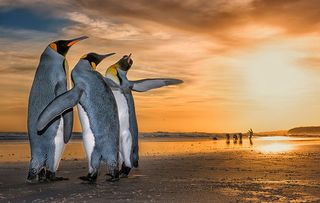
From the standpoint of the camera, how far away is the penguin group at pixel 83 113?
7.87 metres

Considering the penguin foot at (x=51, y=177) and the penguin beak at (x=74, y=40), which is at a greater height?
the penguin beak at (x=74, y=40)

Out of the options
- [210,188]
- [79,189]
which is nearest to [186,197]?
[210,188]

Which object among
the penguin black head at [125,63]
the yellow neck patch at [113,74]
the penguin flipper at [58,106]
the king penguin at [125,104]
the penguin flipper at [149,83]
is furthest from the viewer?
the penguin flipper at [149,83]

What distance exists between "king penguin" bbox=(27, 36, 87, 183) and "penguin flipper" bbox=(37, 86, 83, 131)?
35.3 inches

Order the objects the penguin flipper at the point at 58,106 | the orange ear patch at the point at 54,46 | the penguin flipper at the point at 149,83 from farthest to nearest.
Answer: the penguin flipper at the point at 149,83, the orange ear patch at the point at 54,46, the penguin flipper at the point at 58,106

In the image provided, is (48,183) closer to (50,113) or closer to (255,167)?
(50,113)

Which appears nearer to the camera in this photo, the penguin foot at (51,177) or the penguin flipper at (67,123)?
the penguin foot at (51,177)

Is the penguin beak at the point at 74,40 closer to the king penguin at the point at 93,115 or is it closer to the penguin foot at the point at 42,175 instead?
the king penguin at the point at 93,115

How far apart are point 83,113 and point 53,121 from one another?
3.04ft

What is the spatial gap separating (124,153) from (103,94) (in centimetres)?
180

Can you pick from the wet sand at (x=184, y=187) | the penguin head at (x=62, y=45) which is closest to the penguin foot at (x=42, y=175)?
the wet sand at (x=184, y=187)

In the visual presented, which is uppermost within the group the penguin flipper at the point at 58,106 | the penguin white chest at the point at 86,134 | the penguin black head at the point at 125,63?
the penguin black head at the point at 125,63

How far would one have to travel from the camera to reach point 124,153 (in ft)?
31.1

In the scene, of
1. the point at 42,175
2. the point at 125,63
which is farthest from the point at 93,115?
the point at 125,63
